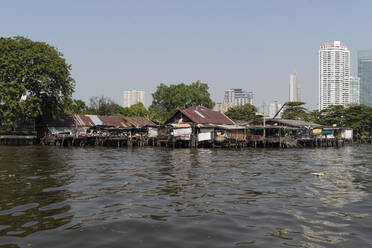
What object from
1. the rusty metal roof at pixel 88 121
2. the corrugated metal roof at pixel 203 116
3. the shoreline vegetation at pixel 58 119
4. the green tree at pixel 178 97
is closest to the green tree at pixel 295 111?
the shoreline vegetation at pixel 58 119

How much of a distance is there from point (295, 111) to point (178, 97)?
93.5 feet

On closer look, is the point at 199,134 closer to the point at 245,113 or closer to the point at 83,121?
the point at 83,121

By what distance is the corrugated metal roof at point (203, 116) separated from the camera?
151 feet

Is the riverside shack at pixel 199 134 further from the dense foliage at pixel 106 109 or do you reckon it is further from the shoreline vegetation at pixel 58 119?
the dense foliage at pixel 106 109

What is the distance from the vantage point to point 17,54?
4031 cm

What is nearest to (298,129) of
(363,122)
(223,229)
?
(363,122)

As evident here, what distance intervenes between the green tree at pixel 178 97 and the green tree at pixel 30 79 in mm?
36270

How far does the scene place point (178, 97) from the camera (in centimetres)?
7925

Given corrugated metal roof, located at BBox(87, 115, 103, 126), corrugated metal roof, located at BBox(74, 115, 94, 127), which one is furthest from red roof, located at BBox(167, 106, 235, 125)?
corrugated metal roof, located at BBox(74, 115, 94, 127)

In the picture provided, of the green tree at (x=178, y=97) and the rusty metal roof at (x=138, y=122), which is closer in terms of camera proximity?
the rusty metal roof at (x=138, y=122)

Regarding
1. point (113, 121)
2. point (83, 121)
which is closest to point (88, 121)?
point (83, 121)

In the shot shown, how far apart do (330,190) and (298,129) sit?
4078cm

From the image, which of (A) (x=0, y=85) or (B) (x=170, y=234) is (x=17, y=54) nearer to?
(A) (x=0, y=85)

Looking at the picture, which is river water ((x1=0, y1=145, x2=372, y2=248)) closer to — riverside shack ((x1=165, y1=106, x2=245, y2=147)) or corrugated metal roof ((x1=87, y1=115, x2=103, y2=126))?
riverside shack ((x1=165, y1=106, x2=245, y2=147))
